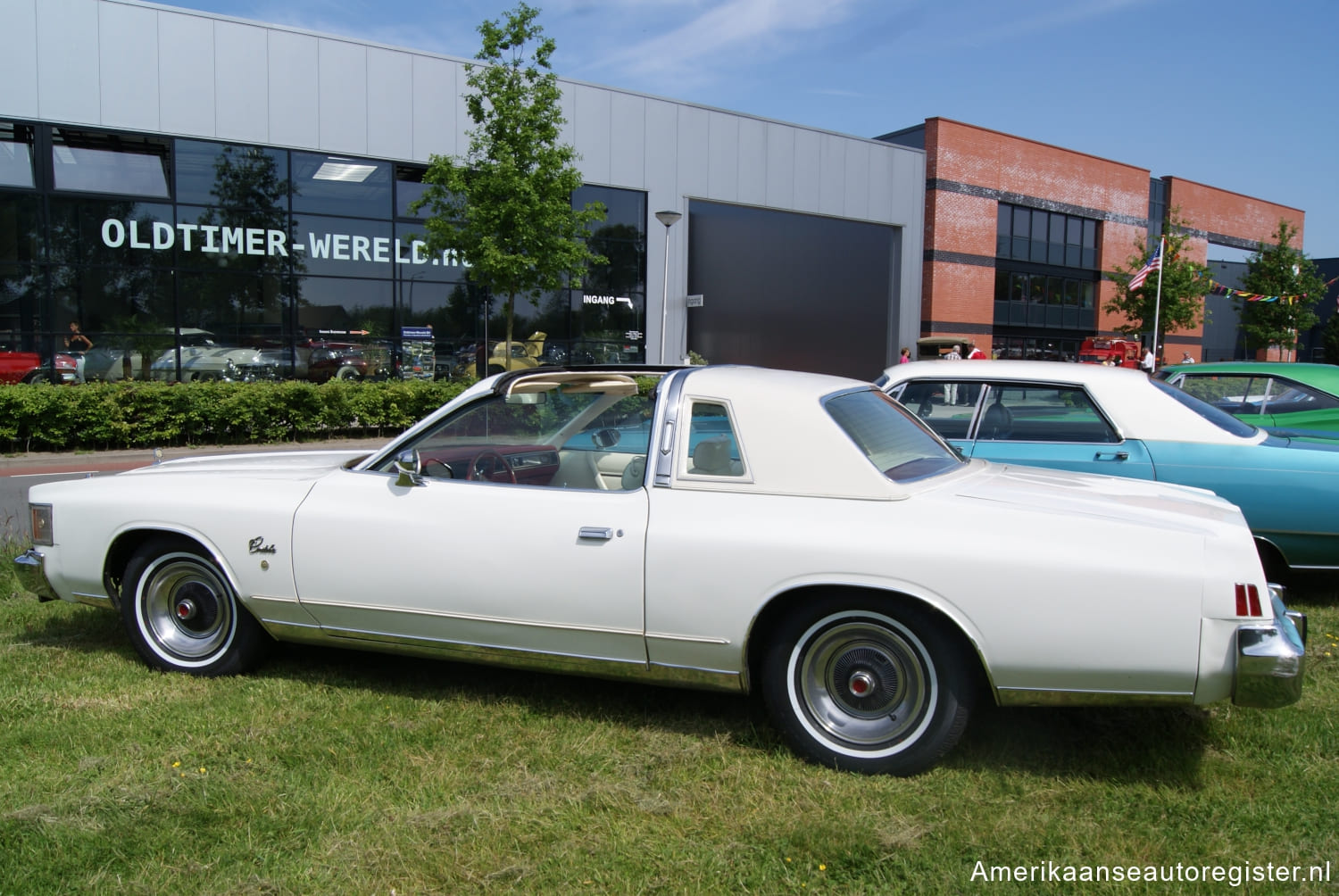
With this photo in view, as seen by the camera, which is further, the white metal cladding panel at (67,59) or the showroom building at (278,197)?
the showroom building at (278,197)

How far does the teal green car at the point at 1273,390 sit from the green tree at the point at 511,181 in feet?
38.8

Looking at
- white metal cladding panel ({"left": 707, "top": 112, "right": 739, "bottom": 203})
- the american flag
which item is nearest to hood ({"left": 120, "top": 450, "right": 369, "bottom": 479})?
white metal cladding panel ({"left": 707, "top": 112, "right": 739, "bottom": 203})

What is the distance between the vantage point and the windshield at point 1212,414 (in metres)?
5.60

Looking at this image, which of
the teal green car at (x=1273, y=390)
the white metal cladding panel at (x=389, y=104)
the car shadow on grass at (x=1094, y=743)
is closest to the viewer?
the car shadow on grass at (x=1094, y=743)

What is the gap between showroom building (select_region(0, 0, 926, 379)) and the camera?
1827 centimetres

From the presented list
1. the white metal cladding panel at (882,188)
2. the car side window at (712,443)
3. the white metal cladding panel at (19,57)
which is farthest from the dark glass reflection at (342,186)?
the car side window at (712,443)

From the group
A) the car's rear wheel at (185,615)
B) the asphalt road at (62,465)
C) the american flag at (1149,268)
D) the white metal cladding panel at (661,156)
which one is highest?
the white metal cladding panel at (661,156)

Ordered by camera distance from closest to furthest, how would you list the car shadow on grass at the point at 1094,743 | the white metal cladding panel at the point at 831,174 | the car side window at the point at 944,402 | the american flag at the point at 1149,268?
the car shadow on grass at the point at 1094,743 < the car side window at the point at 944,402 < the white metal cladding panel at the point at 831,174 < the american flag at the point at 1149,268

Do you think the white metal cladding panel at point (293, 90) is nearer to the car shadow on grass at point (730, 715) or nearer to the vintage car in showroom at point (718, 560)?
the car shadow on grass at point (730, 715)

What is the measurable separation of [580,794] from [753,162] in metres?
25.6

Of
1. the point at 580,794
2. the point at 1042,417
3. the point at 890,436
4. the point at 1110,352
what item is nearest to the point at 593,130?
the point at 1042,417

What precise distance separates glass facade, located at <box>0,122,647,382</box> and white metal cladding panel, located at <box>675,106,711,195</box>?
5314 millimetres

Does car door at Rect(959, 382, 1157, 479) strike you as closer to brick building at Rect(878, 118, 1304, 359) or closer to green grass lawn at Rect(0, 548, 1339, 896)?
green grass lawn at Rect(0, 548, 1339, 896)

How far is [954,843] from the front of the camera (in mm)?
2934
